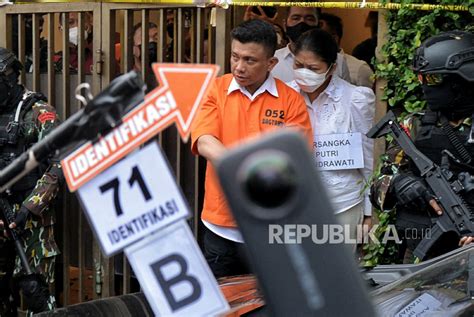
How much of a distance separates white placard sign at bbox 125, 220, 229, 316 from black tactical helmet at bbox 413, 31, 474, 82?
2.76m

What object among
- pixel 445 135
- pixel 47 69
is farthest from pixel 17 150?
pixel 445 135

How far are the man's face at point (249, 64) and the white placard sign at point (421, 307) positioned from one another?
2288mm

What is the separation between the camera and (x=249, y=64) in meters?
5.11

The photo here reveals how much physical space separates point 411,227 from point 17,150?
2.45 m

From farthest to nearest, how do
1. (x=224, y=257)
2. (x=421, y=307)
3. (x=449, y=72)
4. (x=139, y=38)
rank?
1. (x=139, y=38)
2. (x=224, y=257)
3. (x=449, y=72)
4. (x=421, y=307)

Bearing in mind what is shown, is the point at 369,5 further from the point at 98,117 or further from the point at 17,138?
the point at 98,117

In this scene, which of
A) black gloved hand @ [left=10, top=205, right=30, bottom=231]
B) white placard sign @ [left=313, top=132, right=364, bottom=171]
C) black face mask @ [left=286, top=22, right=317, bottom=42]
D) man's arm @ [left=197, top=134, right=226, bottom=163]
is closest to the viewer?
man's arm @ [left=197, top=134, right=226, bottom=163]

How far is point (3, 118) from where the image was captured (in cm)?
571

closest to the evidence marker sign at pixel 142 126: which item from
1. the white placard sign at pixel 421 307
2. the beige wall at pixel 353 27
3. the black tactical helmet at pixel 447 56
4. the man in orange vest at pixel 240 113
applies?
the white placard sign at pixel 421 307

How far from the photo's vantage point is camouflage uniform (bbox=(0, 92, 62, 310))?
221 inches

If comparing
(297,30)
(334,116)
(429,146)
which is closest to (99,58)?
(297,30)

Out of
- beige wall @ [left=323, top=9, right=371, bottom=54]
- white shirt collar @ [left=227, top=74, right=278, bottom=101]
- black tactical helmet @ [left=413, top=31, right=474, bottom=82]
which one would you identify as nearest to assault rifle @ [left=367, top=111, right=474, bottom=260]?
black tactical helmet @ [left=413, top=31, right=474, bottom=82]

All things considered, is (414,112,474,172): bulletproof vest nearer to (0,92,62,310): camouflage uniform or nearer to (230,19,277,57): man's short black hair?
(230,19,277,57): man's short black hair

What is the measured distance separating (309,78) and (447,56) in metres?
1.06
